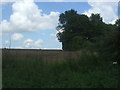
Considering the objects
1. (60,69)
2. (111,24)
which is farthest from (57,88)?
(111,24)

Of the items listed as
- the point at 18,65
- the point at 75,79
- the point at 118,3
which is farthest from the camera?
the point at 118,3

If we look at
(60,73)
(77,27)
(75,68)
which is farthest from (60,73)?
(77,27)

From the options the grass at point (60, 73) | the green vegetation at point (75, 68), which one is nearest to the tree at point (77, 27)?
the green vegetation at point (75, 68)

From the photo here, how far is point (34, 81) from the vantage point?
10.3 meters

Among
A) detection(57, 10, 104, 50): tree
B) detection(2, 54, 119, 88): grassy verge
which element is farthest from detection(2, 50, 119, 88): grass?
detection(57, 10, 104, 50): tree

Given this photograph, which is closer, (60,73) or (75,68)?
(60,73)

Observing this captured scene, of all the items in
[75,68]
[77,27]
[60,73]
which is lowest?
[60,73]

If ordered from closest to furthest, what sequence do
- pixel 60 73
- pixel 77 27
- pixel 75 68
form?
1. pixel 60 73
2. pixel 75 68
3. pixel 77 27

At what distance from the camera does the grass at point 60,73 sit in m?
10.1

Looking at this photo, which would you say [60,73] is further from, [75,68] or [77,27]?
[77,27]

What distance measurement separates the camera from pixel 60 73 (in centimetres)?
1105

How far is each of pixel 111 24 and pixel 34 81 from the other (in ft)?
15.8

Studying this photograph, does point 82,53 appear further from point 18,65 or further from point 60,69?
point 18,65

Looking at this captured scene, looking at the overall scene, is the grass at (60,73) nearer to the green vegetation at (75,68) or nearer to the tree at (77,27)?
the green vegetation at (75,68)
